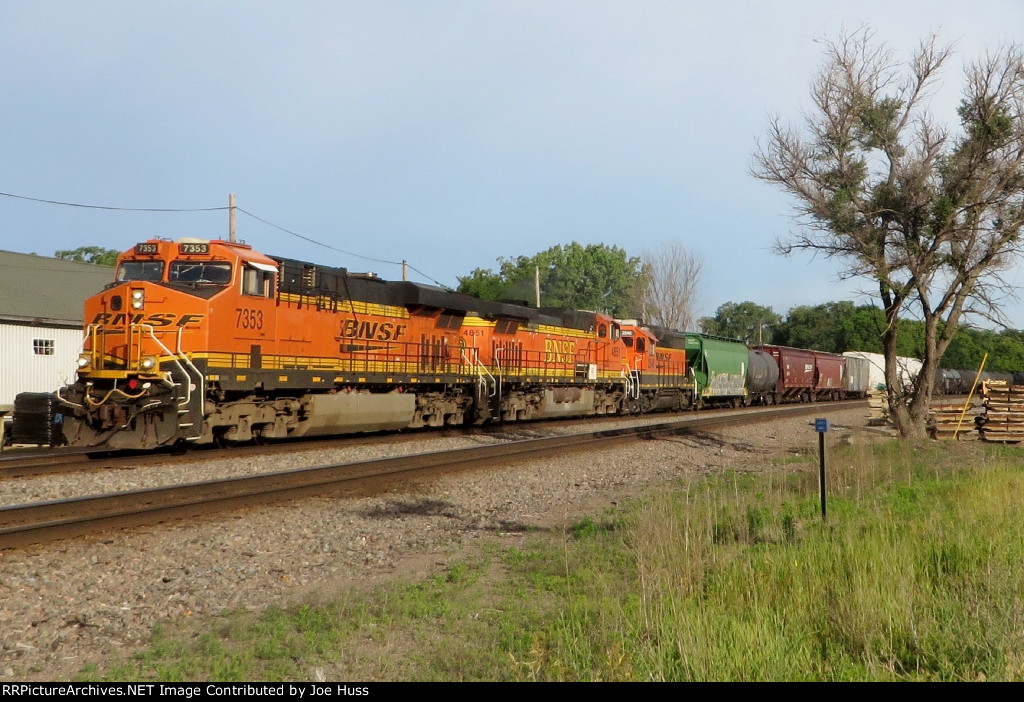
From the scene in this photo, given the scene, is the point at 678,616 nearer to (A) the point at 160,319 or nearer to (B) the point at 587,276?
(A) the point at 160,319

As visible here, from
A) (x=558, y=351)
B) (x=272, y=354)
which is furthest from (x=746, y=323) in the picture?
(x=272, y=354)

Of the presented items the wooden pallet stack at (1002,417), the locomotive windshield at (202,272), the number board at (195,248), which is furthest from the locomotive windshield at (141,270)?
the wooden pallet stack at (1002,417)

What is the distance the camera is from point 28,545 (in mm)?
7508

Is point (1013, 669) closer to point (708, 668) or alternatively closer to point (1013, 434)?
point (708, 668)

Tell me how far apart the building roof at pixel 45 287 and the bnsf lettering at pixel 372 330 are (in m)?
12.1

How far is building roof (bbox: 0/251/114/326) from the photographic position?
82.7 ft

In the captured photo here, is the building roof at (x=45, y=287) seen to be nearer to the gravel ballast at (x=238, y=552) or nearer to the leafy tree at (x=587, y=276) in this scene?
the gravel ballast at (x=238, y=552)

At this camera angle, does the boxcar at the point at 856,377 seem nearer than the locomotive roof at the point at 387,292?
No

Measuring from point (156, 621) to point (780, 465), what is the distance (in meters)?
11.9

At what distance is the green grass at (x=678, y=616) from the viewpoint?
4.50 m

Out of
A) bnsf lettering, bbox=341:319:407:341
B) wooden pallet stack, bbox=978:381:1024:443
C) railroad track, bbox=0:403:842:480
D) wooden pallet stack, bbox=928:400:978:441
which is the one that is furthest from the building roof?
wooden pallet stack, bbox=978:381:1024:443

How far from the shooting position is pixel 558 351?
2608 cm

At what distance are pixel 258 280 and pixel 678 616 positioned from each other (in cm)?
1186

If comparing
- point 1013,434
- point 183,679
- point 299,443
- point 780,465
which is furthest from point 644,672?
point 1013,434
